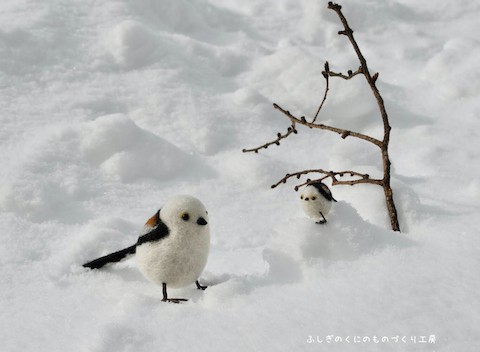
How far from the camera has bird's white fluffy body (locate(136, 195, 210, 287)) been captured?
7.15ft

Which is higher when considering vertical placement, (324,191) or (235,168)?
(324,191)

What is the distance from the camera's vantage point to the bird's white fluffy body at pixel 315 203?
2494mm

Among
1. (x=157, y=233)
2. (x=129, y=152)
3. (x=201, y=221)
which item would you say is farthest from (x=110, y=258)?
(x=129, y=152)

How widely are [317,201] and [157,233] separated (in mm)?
781

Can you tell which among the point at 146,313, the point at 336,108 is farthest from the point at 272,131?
the point at 146,313

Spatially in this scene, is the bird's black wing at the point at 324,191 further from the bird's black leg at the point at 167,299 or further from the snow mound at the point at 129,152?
the snow mound at the point at 129,152

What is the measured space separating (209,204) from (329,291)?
4.86 feet

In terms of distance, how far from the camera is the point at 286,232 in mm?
2287

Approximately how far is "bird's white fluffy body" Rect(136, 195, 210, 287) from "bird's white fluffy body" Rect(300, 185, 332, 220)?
22.7 inches

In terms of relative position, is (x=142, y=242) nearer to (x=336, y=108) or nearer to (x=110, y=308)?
(x=110, y=308)

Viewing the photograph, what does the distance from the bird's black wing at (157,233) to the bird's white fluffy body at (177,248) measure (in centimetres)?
1

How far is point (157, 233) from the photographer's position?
7.22 ft

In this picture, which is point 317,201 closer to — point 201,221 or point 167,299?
point 201,221

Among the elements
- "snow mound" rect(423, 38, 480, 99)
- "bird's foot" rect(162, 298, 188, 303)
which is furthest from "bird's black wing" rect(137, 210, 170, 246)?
"snow mound" rect(423, 38, 480, 99)
